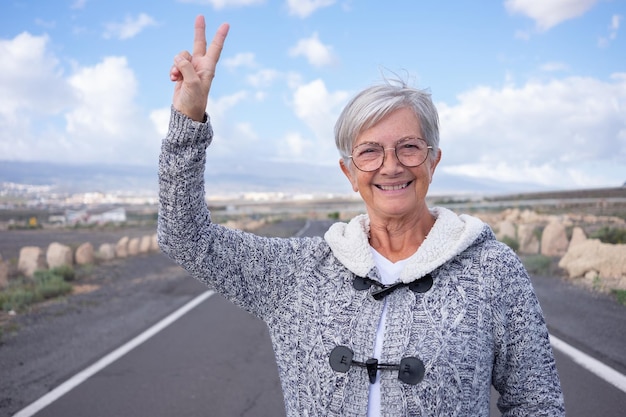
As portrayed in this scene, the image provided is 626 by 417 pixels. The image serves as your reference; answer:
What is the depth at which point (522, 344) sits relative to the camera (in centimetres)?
191

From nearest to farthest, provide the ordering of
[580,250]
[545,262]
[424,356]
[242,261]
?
[424,356]
[242,261]
[580,250]
[545,262]

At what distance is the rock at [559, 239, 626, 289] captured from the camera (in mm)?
10445

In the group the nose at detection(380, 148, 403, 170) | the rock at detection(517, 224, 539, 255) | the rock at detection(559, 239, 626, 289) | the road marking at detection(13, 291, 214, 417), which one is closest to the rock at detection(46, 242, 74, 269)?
the road marking at detection(13, 291, 214, 417)

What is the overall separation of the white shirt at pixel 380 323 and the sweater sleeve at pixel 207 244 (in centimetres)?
27

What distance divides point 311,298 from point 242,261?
282 millimetres

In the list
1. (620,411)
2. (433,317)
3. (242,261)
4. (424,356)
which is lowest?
(620,411)

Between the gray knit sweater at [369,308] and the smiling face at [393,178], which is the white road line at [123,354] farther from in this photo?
the smiling face at [393,178]

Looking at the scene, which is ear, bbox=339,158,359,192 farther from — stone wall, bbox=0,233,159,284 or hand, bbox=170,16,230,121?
stone wall, bbox=0,233,159,284

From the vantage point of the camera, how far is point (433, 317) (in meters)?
1.85

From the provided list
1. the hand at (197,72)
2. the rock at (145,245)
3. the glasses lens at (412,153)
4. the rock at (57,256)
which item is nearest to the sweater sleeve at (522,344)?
the glasses lens at (412,153)

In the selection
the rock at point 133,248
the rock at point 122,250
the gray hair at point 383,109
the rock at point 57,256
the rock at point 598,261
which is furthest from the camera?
the rock at point 133,248

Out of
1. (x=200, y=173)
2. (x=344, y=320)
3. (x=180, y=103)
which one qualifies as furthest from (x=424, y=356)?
(x=180, y=103)

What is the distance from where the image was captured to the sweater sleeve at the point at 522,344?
191 cm

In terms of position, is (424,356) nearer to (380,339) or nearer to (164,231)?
(380,339)
